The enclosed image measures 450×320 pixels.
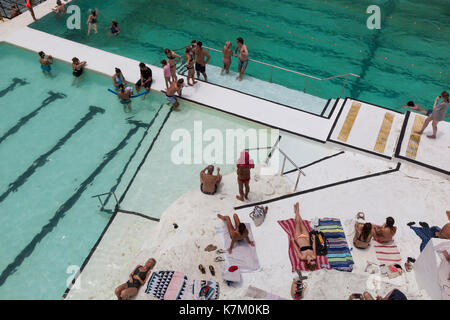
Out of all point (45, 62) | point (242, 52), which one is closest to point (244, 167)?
point (242, 52)

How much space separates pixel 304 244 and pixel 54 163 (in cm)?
789

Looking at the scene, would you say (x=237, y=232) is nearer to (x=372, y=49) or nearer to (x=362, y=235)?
(x=362, y=235)

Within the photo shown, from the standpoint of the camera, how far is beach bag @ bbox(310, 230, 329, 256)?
21.6 ft

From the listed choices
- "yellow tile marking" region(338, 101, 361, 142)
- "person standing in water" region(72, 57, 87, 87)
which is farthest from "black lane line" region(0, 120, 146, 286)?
"yellow tile marking" region(338, 101, 361, 142)

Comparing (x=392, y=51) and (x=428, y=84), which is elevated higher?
(x=392, y=51)

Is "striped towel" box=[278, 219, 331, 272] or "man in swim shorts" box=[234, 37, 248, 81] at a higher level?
"man in swim shorts" box=[234, 37, 248, 81]

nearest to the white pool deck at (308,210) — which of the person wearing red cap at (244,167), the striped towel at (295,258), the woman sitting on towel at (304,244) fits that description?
the striped towel at (295,258)

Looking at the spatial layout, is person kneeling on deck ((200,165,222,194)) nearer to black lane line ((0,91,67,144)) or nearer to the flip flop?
the flip flop

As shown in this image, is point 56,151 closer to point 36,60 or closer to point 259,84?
point 36,60

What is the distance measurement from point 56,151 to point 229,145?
564 centimetres

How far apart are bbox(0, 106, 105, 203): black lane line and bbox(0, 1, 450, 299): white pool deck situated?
342 cm

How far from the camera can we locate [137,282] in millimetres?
6395
